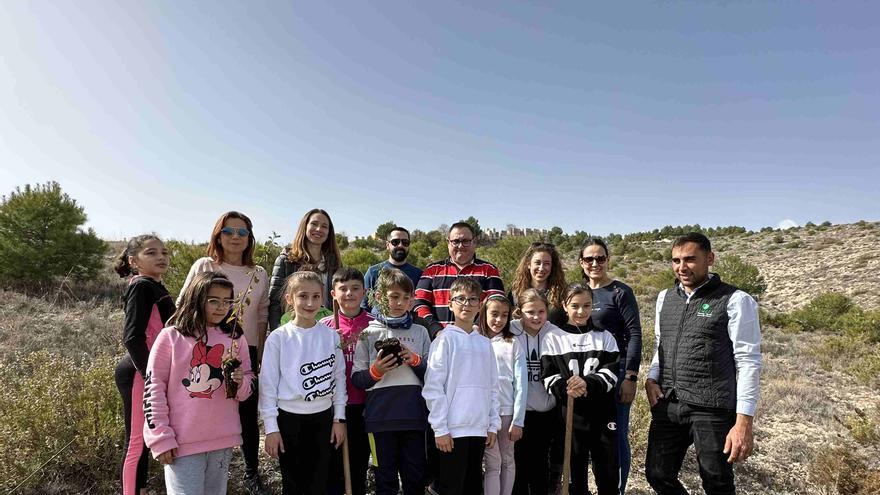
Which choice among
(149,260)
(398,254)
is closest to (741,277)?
(398,254)

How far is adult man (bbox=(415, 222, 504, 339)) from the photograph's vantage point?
→ 3.96 metres

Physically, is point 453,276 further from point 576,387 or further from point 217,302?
point 217,302

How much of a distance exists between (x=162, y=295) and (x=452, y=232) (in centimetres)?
254

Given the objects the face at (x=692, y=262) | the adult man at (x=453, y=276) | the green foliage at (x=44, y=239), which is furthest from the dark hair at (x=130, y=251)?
the green foliage at (x=44, y=239)

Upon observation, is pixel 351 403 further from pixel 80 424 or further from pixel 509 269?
pixel 509 269

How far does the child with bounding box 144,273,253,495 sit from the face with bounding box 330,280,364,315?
2.60ft

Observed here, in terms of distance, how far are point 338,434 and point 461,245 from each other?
202cm

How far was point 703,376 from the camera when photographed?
2957 mm

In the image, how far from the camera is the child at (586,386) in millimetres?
3275

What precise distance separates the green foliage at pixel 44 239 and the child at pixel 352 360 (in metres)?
16.3

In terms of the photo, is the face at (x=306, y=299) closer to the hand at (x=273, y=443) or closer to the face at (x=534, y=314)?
the hand at (x=273, y=443)

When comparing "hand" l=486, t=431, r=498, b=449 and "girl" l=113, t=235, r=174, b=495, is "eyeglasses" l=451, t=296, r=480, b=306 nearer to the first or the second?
"hand" l=486, t=431, r=498, b=449

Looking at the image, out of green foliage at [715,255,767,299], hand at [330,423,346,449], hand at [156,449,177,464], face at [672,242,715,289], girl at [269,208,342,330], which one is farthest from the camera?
green foliage at [715,255,767,299]

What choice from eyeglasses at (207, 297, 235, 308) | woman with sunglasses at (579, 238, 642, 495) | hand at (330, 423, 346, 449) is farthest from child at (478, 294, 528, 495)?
eyeglasses at (207, 297, 235, 308)
